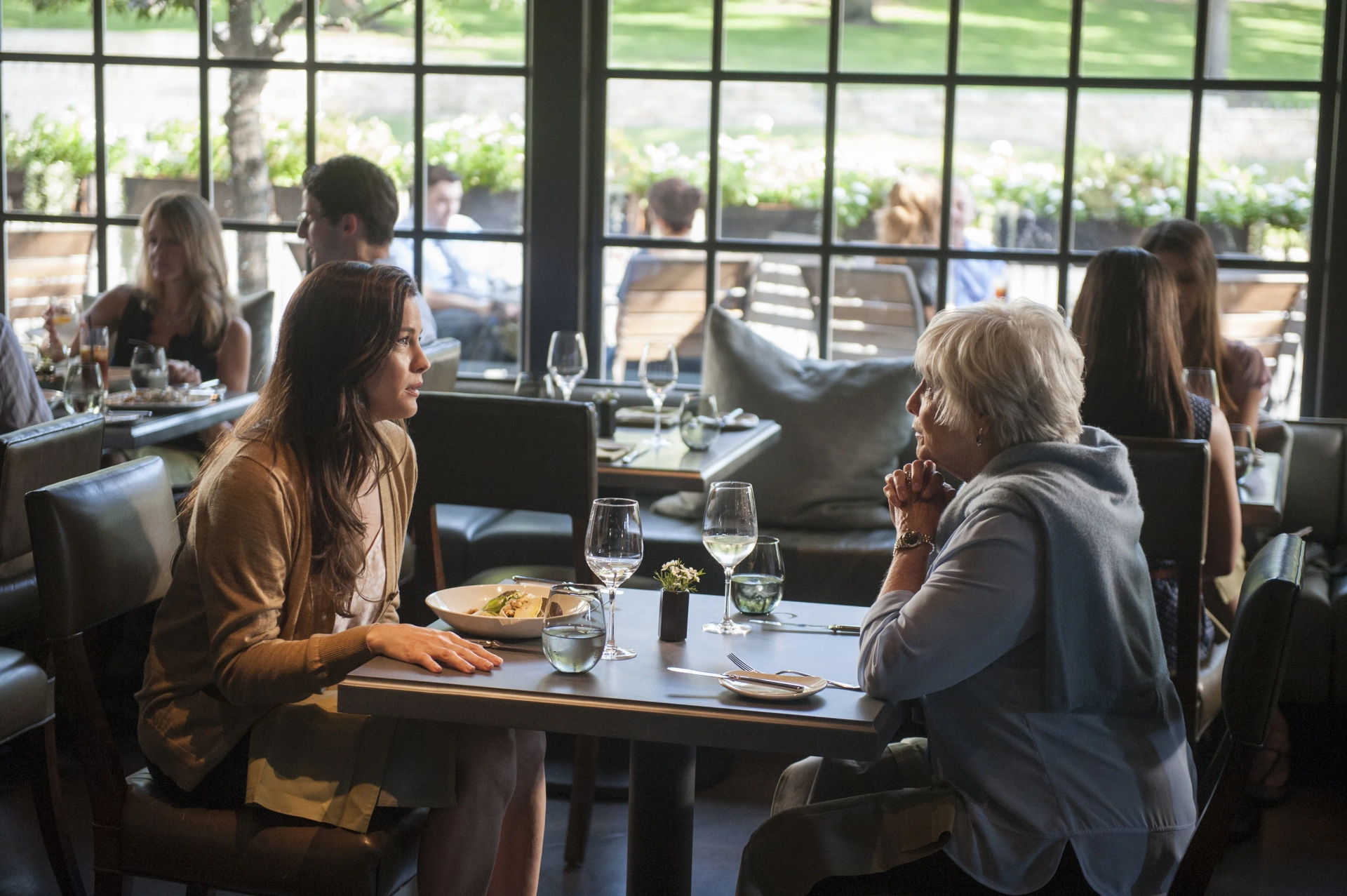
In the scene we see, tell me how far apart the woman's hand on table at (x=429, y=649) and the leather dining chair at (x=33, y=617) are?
99cm

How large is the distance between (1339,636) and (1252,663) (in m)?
2.27

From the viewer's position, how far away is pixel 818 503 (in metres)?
4.26

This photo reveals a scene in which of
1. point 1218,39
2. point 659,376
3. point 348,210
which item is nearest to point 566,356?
point 659,376

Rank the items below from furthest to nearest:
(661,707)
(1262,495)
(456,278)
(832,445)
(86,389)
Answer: (456,278), (832,445), (86,389), (1262,495), (661,707)

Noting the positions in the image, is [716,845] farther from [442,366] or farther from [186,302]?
[186,302]

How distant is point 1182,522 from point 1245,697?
3.26ft

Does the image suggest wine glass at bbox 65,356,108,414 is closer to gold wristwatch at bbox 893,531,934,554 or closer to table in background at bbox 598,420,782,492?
table in background at bbox 598,420,782,492

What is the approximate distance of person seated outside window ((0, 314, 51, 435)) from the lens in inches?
133

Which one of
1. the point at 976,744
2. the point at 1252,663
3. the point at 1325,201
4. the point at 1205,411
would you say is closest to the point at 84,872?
the point at 976,744

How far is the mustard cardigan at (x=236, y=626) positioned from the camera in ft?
6.43

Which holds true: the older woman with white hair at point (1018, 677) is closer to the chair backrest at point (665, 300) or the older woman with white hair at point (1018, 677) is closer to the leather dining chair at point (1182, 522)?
the leather dining chair at point (1182, 522)

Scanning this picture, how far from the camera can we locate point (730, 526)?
2.14m

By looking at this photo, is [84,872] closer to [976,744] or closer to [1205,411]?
[976,744]

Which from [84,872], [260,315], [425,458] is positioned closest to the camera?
[84,872]
